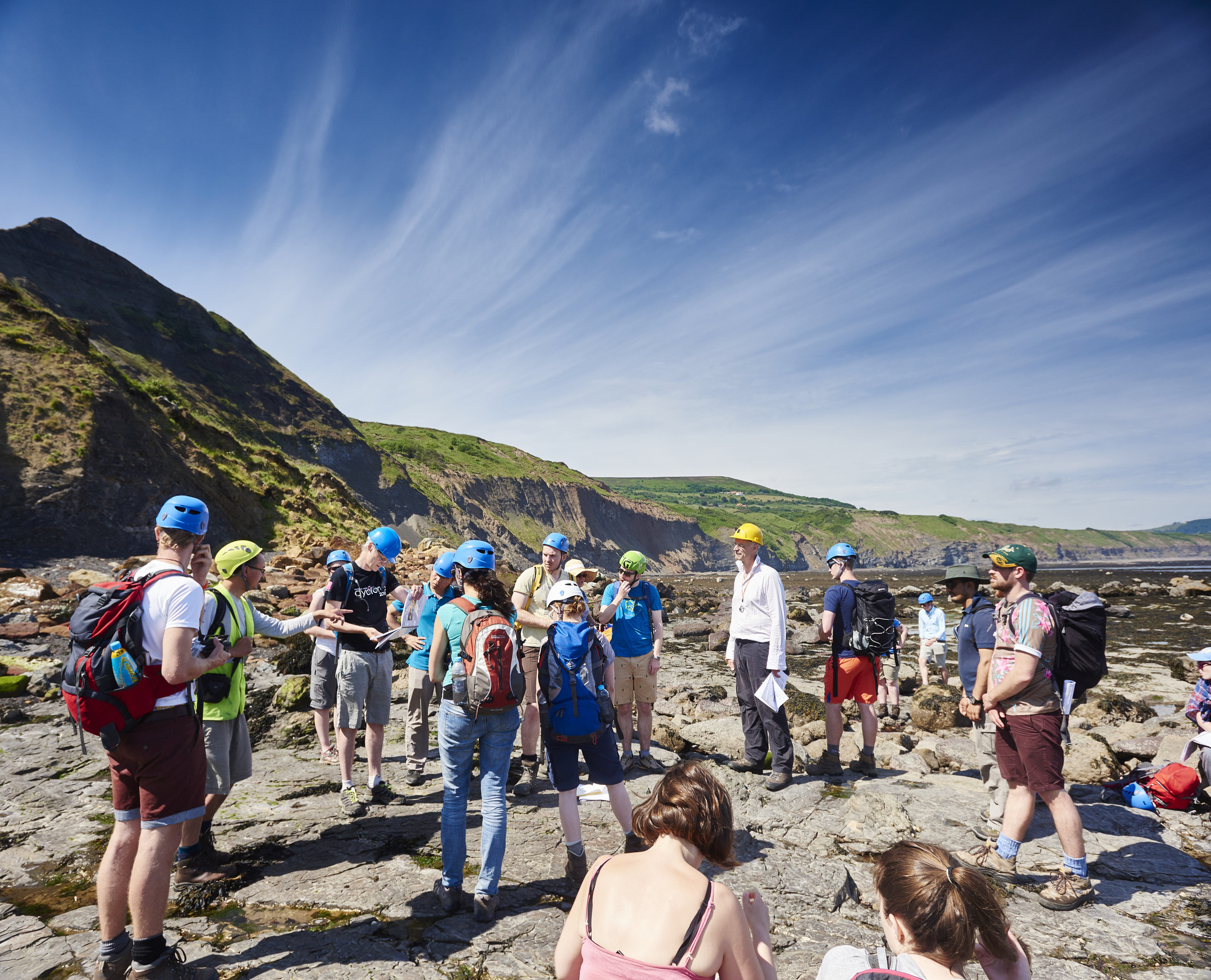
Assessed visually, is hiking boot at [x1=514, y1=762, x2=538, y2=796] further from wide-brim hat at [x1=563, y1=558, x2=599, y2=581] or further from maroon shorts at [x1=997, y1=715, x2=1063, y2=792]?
maroon shorts at [x1=997, y1=715, x2=1063, y2=792]

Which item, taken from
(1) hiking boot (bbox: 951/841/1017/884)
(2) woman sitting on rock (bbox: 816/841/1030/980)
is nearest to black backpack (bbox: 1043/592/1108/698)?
(1) hiking boot (bbox: 951/841/1017/884)

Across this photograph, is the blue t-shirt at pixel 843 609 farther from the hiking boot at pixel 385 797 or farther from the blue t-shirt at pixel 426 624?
the hiking boot at pixel 385 797

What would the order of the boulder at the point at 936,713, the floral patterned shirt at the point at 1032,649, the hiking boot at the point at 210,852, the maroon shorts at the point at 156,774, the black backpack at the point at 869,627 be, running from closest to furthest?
the maroon shorts at the point at 156,774 → the floral patterned shirt at the point at 1032,649 → the hiking boot at the point at 210,852 → the black backpack at the point at 869,627 → the boulder at the point at 936,713

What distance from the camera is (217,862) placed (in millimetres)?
4184

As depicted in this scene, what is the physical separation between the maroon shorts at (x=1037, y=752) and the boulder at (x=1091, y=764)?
3213 mm

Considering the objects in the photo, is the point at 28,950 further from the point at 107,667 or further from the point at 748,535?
the point at 748,535

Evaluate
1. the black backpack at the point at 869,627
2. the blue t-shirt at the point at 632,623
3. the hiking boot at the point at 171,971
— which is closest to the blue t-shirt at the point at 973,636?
the black backpack at the point at 869,627

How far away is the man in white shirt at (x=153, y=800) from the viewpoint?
2.84 metres

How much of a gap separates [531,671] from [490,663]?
2.35 meters

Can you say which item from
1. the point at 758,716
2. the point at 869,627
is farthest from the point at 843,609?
the point at 758,716

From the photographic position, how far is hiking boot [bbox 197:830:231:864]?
13.5 feet

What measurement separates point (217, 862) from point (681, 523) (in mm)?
115070

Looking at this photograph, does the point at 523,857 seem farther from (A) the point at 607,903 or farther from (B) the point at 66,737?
(B) the point at 66,737

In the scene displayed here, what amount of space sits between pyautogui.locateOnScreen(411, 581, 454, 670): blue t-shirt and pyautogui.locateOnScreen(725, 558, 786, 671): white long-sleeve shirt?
308cm
